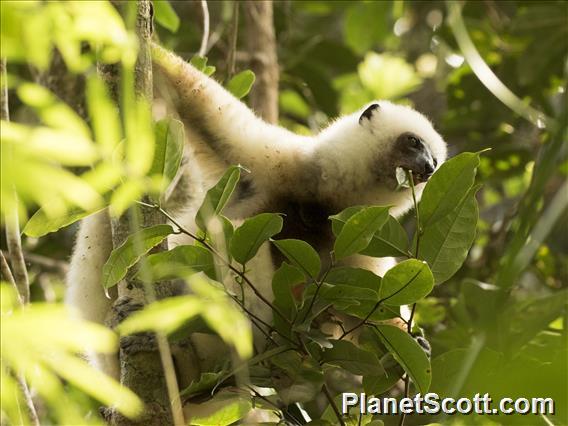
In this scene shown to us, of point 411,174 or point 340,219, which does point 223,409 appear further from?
point 411,174

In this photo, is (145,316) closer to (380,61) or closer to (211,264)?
(211,264)

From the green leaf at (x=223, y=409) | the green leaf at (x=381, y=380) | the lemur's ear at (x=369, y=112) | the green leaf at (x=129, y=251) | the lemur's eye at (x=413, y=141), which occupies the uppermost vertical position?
the lemur's ear at (x=369, y=112)

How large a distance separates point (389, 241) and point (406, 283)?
0.24m

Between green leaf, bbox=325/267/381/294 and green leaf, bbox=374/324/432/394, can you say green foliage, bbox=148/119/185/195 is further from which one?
green leaf, bbox=374/324/432/394

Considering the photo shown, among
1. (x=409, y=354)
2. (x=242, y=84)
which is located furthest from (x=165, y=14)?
(x=409, y=354)

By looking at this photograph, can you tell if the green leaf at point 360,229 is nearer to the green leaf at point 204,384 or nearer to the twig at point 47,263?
the green leaf at point 204,384

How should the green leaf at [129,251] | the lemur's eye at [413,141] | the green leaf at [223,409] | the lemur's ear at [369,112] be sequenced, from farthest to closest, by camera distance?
the lemur's ear at [369,112]
the lemur's eye at [413,141]
the green leaf at [223,409]
the green leaf at [129,251]

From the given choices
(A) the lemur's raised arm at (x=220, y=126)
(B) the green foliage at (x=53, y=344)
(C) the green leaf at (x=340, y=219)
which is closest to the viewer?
(B) the green foliage at (x=53, y=344)

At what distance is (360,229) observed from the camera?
2.78 meters

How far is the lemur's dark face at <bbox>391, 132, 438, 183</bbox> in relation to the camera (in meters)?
4.13

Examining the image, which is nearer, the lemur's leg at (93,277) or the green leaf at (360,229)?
the green leaf at (360,229)

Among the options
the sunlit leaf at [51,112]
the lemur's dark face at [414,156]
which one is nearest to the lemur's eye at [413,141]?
the lemur's dark face at [414,156]

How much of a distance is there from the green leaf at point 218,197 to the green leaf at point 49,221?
0.35 metres

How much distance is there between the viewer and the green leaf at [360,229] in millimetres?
2742
